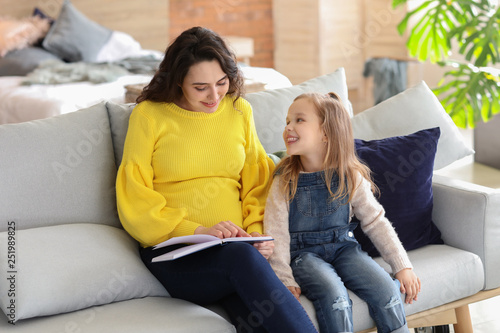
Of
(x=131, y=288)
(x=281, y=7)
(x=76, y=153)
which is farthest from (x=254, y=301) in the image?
(x=281, y=7)

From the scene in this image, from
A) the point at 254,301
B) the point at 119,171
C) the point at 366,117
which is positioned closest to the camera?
the point at 254,301

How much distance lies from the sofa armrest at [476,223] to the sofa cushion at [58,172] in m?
1.08

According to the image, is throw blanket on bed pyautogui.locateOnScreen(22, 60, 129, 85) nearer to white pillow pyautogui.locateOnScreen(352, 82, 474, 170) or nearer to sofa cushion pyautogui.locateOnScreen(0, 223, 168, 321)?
white pillow pyautogui.locateOnScreen(352, 82, 474, 170)

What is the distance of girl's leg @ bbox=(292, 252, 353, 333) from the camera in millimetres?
1801

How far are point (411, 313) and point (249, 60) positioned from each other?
4.43m

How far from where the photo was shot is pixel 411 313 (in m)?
2.02

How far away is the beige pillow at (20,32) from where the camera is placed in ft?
15.0

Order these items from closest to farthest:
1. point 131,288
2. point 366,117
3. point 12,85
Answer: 1. point 131,288
2. point 366,117
3. point 12,85

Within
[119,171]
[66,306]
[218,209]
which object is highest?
[119,171]

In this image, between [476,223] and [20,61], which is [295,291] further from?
[20,61]

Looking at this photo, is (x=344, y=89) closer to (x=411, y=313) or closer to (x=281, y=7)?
(x=411, y=313)

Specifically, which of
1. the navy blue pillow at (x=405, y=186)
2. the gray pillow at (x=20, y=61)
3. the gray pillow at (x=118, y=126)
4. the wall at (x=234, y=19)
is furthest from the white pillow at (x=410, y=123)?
the wall at (x=234, y=19)

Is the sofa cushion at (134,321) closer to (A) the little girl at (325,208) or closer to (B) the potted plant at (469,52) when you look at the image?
(A) the little girl at (325,208)

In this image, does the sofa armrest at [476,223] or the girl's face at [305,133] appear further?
the sofa armrest at [476,223]
